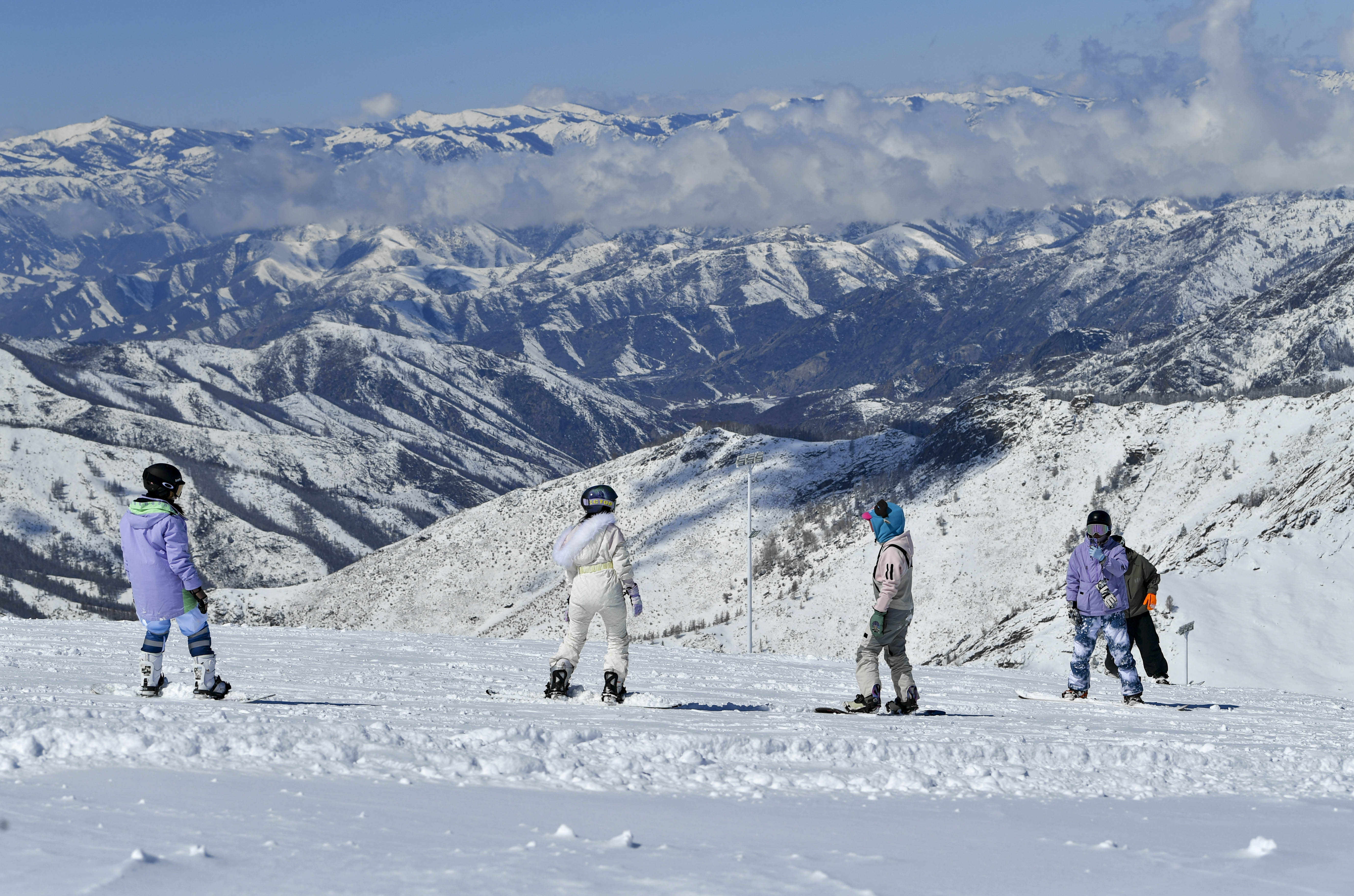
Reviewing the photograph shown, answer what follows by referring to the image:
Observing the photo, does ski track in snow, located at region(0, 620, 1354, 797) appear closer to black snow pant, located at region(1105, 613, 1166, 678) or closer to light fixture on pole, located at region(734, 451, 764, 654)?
black snow pant, located at region(1105, 613, 1166, 678)

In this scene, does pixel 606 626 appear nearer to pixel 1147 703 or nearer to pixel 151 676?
pixel 151 676

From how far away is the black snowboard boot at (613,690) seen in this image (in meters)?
13.7

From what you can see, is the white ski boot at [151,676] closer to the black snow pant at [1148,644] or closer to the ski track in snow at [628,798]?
the ski track in snow at [628,798]

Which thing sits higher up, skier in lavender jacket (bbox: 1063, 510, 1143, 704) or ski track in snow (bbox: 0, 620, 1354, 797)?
skier in lavender jacket (bbox: 1063, 510, 1143, 704)

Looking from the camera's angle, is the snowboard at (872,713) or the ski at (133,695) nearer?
the ski at (133,695)

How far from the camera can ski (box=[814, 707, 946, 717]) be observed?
14.0 m

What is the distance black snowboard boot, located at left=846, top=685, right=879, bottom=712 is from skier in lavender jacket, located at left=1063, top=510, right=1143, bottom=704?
3.79 metres

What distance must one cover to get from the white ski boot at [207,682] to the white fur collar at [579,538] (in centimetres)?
371

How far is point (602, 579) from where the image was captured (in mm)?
13609

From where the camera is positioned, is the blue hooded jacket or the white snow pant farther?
the blue hooded jacket

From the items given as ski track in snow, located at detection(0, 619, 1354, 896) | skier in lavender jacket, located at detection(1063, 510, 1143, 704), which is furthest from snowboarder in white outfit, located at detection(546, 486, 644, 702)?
skier in lavender jacket, located at detection(1063, 510, 1143, 704)

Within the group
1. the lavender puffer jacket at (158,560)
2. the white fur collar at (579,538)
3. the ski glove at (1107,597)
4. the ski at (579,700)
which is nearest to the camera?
the lavender puffer jacket at (158,560)

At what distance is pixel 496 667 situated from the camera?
19.2 meters

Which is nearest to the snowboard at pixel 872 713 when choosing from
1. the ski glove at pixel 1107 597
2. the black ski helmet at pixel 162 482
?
the ski glove at pixel 1107 597
